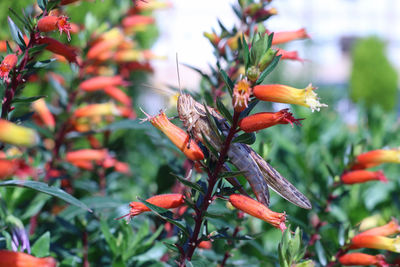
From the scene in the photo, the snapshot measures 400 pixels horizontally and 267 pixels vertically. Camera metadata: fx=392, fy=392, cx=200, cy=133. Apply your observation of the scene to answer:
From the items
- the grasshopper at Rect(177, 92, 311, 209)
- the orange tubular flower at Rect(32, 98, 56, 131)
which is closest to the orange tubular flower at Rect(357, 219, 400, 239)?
the grasshopper at Rect(177, 92, 311, 209)

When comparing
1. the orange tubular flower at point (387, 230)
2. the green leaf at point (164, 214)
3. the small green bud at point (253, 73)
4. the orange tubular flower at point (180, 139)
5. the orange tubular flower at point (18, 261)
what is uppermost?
the small green bud at point (253, 73)

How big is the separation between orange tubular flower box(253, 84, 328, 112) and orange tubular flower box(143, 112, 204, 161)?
0.28 meters

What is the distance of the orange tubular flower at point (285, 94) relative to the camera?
1.03m

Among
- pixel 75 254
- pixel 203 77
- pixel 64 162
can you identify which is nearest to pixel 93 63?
pixel 64 162

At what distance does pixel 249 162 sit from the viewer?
1.14m

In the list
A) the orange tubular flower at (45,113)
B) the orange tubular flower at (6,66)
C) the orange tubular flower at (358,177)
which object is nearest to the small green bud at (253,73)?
the orange tubular flower at (6,66)

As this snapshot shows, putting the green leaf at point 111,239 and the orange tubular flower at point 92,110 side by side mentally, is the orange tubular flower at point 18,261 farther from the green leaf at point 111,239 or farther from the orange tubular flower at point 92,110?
the orange tubular flower at point 92,110

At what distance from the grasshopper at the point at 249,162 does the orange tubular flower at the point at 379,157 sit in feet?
2.28

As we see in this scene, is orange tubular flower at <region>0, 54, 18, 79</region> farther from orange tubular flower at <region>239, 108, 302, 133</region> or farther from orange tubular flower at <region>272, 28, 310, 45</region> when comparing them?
orange tubular flower at <region>272, 28, 310, 45</region>

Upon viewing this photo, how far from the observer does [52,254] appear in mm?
1500

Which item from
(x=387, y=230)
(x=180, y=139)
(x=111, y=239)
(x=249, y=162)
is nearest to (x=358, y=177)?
(x=387, y=230)

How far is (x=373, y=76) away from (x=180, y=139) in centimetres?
1925

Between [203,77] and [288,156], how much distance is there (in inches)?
70.2

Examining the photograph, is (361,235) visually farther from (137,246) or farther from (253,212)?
(137,246)
